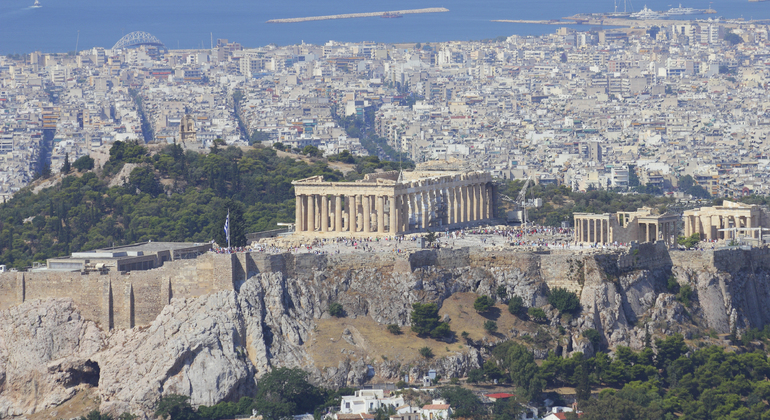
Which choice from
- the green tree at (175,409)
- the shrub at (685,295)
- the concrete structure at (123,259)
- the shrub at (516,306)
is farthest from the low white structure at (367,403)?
the shrub at (685,295)

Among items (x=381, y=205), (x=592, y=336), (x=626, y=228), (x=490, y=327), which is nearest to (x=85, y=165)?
(x=381, y=205)

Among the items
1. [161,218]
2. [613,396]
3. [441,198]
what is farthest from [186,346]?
[161,218]

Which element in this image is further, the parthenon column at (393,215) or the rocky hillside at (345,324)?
the parthenon column at (393,215)

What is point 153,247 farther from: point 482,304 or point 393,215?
point 482,304

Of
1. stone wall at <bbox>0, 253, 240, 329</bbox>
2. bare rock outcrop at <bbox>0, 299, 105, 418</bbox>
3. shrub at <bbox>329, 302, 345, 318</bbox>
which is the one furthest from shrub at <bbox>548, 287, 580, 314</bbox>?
bare rock outcrop at <bbox>0, 299, 105, 418</bbox>

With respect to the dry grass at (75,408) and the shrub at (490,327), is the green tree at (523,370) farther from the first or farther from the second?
the dry grass at (75,408)

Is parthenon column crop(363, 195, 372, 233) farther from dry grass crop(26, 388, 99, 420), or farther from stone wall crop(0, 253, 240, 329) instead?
dry grass crop(26, 388, 99, 420)

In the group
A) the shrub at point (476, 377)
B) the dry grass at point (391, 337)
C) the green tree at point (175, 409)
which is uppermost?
the dry grass at point (391, 337)
